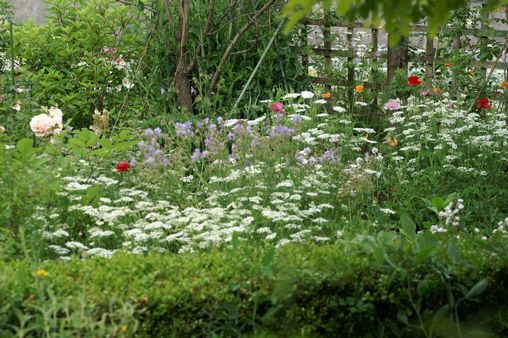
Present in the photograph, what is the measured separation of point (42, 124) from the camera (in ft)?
17.3

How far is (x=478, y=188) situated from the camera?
19.3 ft

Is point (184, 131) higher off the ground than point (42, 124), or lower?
lower

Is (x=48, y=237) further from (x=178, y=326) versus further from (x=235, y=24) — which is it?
(x=235, y=24)

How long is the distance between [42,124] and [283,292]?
2.48m

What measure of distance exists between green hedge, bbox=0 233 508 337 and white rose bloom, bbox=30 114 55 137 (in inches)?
69.8

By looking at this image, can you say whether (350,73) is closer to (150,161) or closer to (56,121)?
(150,161)

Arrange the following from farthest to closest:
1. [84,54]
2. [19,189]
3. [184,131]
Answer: [84,54], [184,131], [19,189]

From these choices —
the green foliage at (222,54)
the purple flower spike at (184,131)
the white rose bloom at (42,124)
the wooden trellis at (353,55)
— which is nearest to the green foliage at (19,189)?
the white rose bloom at (42,124)

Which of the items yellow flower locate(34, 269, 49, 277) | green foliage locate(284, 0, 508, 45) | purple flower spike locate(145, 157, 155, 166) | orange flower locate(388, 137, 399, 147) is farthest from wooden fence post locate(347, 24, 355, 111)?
yellow flower locate(34, 269, 49, 277)

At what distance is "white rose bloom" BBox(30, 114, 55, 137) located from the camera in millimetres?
5262

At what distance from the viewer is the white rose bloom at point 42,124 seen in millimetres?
5262

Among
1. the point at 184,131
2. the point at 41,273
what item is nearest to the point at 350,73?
the point at 184,131

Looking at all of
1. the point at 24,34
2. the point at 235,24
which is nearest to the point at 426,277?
the point at 235,24

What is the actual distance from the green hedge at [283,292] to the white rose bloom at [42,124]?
177cm
